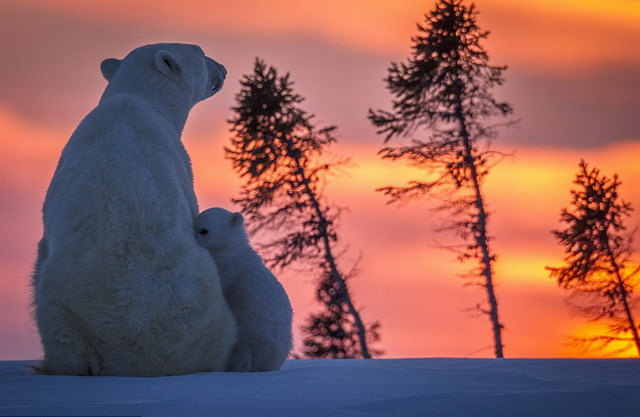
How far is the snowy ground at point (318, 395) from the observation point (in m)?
3.24

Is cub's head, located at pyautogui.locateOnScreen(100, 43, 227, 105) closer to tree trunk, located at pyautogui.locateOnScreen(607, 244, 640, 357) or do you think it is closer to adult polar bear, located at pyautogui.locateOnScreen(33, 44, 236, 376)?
adult polar bear, located at pyautogui.locateOnScreen(33, 44, 236, 376)

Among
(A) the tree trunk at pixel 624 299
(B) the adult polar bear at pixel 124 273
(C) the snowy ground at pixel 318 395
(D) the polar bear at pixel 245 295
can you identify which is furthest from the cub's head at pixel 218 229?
(A) the tree trunk at pixel 624 299

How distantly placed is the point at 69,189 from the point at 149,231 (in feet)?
2.16

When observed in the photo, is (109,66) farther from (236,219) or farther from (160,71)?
(236,219)

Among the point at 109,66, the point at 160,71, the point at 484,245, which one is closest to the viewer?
the point at 160,71

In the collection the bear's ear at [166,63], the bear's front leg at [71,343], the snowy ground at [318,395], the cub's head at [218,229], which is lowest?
the snowy ground at [318,395]

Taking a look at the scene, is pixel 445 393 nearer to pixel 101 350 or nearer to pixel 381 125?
pixel 101 350

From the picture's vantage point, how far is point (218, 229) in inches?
195

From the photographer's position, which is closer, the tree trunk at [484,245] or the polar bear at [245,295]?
the polar bear at [245,295]

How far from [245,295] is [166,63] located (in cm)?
207

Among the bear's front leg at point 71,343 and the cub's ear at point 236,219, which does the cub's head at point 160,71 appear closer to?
the cub's ear at point 236,219

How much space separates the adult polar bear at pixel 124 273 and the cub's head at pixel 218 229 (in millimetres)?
242

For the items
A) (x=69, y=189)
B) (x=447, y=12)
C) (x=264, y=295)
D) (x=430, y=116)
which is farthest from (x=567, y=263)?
(x=69, y=189)

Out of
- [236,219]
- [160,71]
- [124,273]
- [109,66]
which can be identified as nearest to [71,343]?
[124,273]
